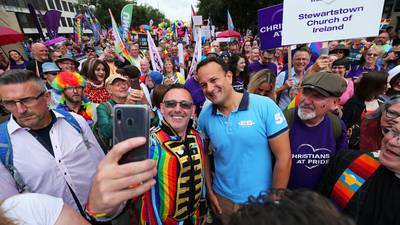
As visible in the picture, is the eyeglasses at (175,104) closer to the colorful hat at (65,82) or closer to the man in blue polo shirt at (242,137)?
the man in blue polo shirt at (242,137)

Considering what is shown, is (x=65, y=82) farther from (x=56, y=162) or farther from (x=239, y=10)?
(x=239, y=10)

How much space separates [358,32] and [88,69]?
13.0ft

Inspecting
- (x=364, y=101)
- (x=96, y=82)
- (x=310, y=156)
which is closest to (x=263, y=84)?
(x=364, y=101)

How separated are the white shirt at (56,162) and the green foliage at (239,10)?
2558cm

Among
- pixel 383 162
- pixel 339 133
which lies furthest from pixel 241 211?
pixel 339 133

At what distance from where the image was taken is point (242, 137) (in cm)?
172

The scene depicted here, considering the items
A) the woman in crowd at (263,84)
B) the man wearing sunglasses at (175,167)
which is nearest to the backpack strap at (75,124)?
the man wearing sunglasses at (175,167)

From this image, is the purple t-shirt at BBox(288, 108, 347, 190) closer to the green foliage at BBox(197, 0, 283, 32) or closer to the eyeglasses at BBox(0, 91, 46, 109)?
the eyeglasses at BBox(0, 91, 46, 109)

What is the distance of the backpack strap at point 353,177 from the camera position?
1290 millimetres

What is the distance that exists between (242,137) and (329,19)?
1.83 m

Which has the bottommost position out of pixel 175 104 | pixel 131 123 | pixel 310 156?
pixel 310 156

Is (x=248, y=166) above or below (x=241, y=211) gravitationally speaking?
below

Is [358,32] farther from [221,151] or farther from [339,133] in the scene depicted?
[221,151]

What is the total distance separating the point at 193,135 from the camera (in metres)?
1.92
